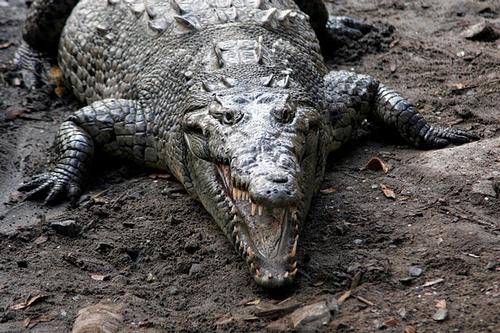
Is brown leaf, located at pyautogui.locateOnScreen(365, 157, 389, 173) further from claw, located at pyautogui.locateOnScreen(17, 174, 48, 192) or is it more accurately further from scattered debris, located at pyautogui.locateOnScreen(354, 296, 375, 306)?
claw, located at pyautogui.locateOnScreen(17, 174, 48, 192)

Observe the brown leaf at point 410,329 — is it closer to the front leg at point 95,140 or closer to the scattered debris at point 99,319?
the scattered debris at point 99,319

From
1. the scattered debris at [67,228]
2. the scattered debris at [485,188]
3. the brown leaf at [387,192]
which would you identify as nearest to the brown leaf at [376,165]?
the brown leaf at [387,192]

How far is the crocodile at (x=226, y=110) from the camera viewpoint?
3951 millimetres

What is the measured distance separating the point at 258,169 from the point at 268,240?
1.12 ft

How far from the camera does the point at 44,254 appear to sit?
4492 mm

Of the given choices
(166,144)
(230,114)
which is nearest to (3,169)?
(166,144)

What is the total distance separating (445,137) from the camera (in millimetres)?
5367

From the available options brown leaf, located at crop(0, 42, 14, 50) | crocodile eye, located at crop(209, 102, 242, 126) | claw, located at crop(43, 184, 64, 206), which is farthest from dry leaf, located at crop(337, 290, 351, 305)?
brown leaf, located at crop(0, 42, 14, 50)

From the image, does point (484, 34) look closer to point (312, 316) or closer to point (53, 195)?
point (53, 195)

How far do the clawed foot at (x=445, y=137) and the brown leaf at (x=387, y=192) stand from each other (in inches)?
27.2

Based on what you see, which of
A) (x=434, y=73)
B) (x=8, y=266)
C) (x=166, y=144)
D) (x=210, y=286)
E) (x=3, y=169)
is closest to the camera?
(x=210, y=286)

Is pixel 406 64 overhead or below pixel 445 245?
below

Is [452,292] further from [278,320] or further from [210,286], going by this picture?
[210,286]

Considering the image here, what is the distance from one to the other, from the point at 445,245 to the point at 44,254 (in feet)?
7.10
